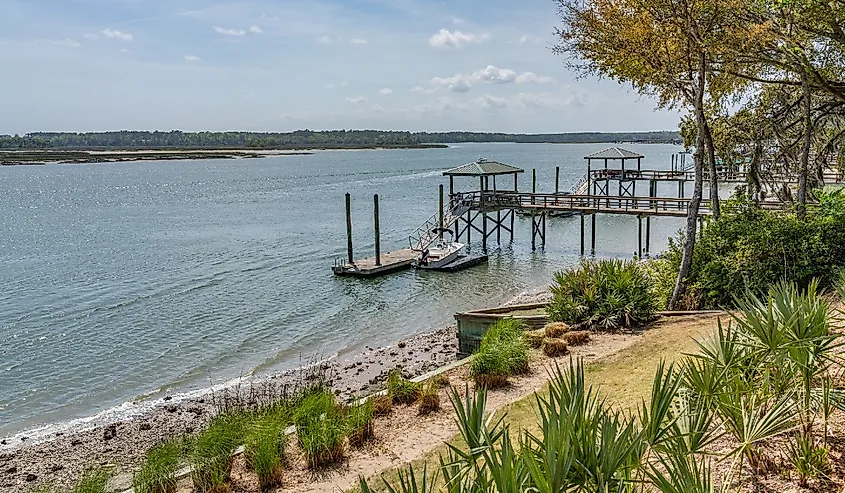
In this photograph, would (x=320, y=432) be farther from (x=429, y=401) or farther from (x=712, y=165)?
(x=712, y=165)

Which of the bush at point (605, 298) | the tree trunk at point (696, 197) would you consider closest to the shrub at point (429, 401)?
the bush at point (605, 298)

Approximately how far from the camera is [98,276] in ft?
96.2

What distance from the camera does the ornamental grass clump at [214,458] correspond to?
25.7 feet

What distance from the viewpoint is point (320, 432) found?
27.9ft

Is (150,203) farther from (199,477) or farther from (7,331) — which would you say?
(199,477)

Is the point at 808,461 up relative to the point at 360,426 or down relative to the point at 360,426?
up

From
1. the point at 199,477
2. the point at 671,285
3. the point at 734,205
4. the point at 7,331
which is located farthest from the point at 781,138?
the point at 7,331

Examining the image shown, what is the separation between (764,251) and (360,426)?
28.7 ft

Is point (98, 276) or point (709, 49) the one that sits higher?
point (709, 49)

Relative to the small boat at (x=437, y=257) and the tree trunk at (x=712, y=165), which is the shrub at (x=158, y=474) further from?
the small boat at (x=437, y=257)

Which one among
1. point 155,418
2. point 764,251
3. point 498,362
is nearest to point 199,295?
point 155,418

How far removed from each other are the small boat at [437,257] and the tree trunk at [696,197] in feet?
51.6

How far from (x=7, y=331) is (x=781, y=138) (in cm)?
2301

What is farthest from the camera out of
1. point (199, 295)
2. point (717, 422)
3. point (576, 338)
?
point (199, 295)
